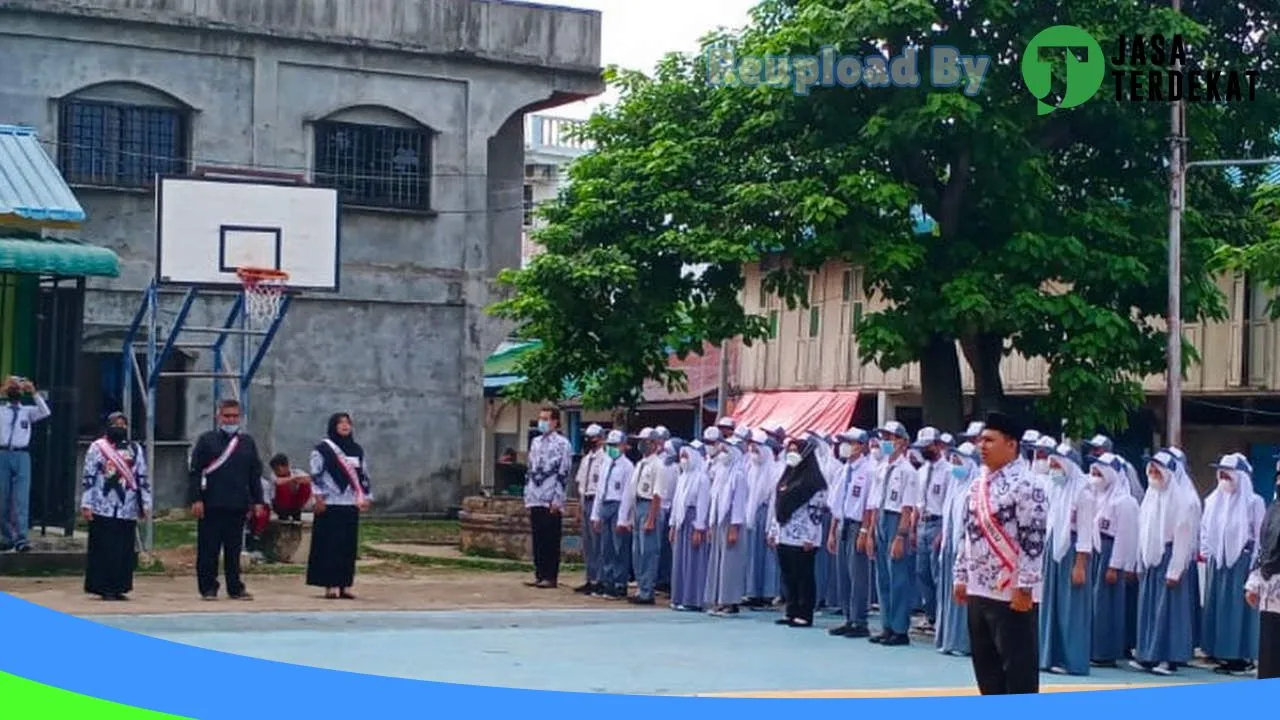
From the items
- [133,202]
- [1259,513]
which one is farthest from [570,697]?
[133,202]

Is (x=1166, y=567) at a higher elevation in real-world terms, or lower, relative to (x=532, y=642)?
higher

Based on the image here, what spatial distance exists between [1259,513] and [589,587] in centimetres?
709

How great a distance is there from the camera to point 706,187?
24484 mm

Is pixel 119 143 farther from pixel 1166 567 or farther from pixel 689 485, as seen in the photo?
pixel 1166 567

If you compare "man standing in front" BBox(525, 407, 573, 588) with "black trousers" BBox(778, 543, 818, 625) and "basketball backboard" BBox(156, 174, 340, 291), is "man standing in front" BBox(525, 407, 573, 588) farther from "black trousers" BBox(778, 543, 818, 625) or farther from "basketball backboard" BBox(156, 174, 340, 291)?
"basketball backboard" BBox(156, 174, 340, 291)

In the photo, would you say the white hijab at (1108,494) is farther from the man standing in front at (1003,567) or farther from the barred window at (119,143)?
the barred window at (119,143)

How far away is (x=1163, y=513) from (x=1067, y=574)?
33.1 inches

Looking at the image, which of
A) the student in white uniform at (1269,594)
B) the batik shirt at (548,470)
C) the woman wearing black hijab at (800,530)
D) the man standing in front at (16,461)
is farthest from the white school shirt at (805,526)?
the man standing in front at (16,461)

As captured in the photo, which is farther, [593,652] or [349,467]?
[349,467]

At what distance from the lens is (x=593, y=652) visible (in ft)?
48.1

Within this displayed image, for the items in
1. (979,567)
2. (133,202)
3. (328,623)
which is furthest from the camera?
(133,202)

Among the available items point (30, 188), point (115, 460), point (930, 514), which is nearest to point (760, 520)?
point (930, 514)

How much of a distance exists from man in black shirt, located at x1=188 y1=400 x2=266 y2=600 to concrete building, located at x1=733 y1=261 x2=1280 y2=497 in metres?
8.48

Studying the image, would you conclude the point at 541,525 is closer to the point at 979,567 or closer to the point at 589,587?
the point at 589,587
